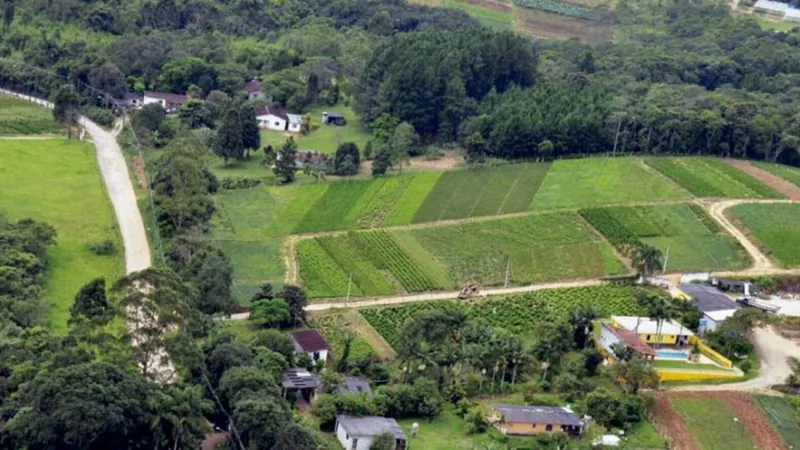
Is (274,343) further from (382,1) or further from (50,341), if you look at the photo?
(382,1)

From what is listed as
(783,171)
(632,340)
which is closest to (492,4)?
(783,171)

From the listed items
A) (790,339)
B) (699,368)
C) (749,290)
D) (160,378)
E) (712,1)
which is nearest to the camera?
(160,378)

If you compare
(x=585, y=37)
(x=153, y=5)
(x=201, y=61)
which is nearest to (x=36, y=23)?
(x=153, y=5)

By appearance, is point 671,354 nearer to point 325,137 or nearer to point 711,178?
point 711,178

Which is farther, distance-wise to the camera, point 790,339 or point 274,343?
point 790,339

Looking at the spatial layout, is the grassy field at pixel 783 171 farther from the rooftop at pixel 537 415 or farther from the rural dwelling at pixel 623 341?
the rooftop at pixel 537 415

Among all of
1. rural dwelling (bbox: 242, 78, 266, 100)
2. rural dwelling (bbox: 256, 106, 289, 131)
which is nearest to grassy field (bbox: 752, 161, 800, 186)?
rural dwelling (bbox: 256, 106, 289, 131)

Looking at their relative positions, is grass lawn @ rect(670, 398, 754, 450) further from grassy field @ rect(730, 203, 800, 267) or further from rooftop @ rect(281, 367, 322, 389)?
grassy field @ rect(730, 203, 800, 267)

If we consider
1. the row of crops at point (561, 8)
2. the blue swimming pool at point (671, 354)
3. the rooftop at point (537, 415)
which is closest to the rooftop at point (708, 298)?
the blue swimming pool at point (671, 354)
